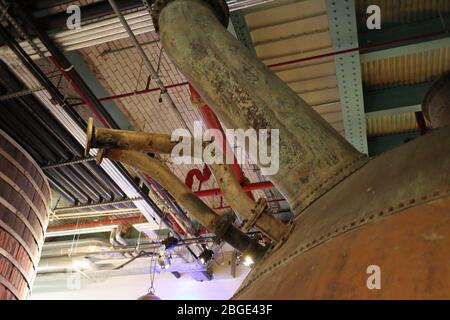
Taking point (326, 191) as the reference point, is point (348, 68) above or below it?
above

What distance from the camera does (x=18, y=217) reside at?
19.0 feet

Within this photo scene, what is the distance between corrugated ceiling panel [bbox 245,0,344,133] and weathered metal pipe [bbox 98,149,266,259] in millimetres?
2943

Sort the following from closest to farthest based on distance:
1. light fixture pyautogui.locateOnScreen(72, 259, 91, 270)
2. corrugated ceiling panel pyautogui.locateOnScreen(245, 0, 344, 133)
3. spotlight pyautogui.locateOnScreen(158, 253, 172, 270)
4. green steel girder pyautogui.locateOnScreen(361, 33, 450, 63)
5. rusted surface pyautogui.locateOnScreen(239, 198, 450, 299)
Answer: rusted surface pyautogui.locateOnScreen(239, 198, 450, 299)
green steel girder pyautogui.locateOnScreen(361, 33, 450, 63)
corrugated ceiling panel pyautogui.locateOnScreen(245, 0, 344, 133)
spotlight pyautogui.locateOnScreen(158, 253, 172, 270)
light fixture pyautogui.locateOnScreen(72, 259, 91, 270)

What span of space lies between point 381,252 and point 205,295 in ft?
32.6

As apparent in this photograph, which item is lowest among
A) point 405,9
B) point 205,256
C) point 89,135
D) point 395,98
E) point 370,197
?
point 370,197

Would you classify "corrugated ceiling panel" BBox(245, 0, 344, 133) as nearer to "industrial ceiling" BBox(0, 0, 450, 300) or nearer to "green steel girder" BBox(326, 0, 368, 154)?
"industrial ceiling" BBox(0, 0, 450, 300)

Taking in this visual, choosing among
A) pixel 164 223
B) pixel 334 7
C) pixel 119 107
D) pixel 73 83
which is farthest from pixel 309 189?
pixel 164 223

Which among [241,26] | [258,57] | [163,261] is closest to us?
[241,26]

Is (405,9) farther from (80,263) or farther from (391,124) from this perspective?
(80,263)

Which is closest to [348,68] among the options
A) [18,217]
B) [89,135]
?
[89,135]

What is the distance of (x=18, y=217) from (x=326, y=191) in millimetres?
5229

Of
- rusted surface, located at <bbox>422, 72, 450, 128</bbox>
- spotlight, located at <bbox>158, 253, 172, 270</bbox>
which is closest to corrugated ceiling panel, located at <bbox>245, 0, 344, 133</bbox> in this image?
rusted surface, located at <bbox>422, 72, 450, 128</bbox>

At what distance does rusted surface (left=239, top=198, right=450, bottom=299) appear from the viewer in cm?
109
